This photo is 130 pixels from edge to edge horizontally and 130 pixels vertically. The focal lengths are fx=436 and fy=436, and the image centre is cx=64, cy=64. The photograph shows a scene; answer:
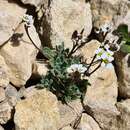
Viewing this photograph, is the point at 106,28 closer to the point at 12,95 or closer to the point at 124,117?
the point at 124,117

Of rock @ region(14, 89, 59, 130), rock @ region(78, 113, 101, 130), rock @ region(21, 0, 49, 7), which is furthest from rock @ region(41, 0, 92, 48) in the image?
rock @ region(78, 113, 101, 130)

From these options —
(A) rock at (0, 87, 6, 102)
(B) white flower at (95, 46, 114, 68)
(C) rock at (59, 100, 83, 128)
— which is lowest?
(C) rock at (59, 100, 83, 128)

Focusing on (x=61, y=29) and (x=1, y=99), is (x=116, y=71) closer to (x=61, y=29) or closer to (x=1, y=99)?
(x=61, y=29)

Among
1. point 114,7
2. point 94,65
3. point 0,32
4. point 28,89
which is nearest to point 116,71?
point 94,65

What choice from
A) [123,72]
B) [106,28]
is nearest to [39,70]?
[106,28]

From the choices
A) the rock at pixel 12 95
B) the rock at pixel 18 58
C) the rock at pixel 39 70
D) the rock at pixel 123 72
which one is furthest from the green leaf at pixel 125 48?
the rock at pixel 12 95

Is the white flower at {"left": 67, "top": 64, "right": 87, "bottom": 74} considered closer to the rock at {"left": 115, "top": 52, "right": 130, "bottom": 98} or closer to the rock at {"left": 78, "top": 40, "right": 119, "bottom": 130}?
the rock at {"left": 78, "top": 40, "right": 119, "bottom": 130}
